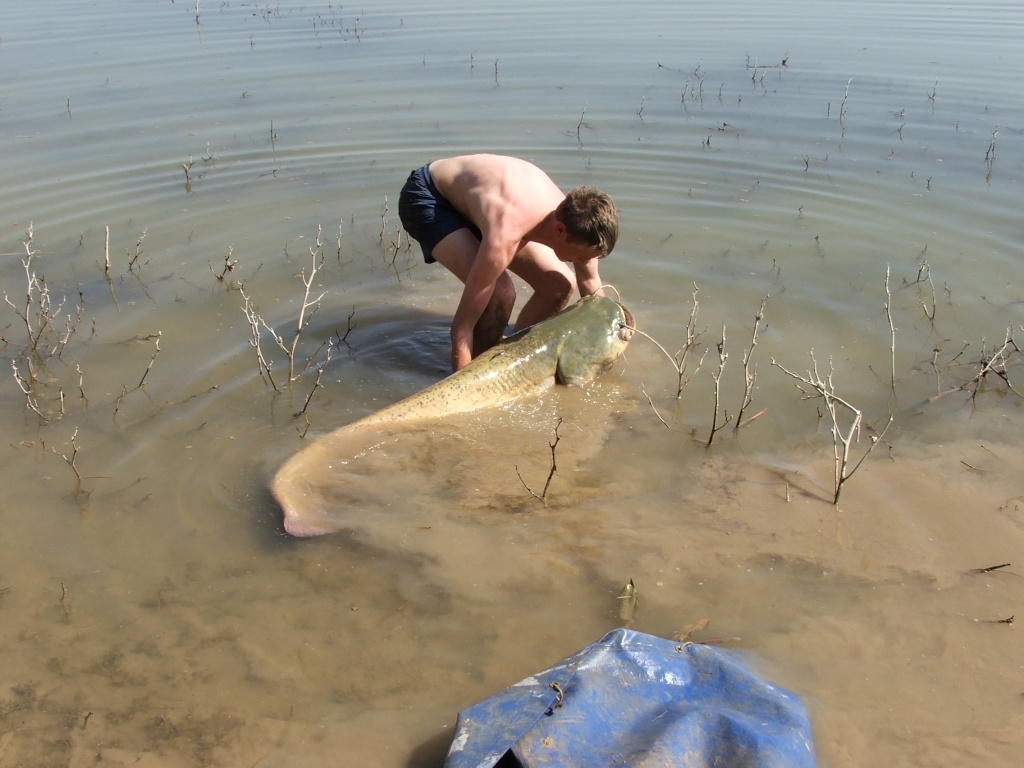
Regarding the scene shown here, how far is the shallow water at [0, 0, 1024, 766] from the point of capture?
335cm

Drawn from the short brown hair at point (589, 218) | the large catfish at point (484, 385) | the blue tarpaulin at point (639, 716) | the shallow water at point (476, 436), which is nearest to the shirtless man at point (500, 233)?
the short brown hair at point (589, 218)

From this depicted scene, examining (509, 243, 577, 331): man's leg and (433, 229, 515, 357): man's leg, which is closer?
(433, 229, 515, 357): man's leg

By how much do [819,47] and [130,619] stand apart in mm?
13384

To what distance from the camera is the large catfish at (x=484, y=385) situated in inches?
173

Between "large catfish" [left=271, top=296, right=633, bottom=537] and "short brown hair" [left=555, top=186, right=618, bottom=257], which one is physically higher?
"short brown hair" [left=555, top=186, right=618, bottom=257]

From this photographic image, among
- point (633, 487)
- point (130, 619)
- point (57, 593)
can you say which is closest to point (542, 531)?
point (633, 487)

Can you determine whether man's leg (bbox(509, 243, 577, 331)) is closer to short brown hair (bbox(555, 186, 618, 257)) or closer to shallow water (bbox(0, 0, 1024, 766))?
shallow water (bbox(0, 0, 1024, 766))

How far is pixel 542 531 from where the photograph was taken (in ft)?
13.8

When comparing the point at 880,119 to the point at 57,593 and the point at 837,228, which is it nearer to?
the point at 837,228

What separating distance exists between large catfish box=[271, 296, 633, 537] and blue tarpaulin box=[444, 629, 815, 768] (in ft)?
5.23

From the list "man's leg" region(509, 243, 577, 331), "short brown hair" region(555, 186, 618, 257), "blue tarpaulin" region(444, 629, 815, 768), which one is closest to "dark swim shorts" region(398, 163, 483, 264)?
"man's leg" region(509, 243, 577, 331)

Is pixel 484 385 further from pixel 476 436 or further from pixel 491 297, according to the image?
pixel 491 297

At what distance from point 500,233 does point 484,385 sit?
0.90 m

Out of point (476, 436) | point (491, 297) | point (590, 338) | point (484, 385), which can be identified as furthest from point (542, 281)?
point (476, 436)
